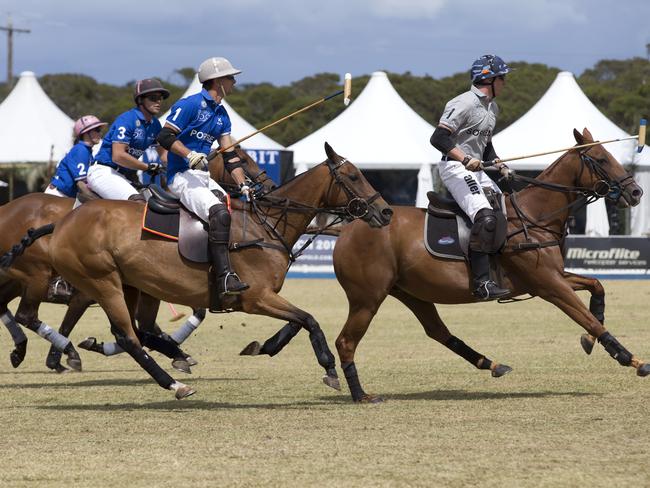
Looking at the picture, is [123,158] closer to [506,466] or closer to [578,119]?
[506,466]

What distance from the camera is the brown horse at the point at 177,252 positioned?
376 inches

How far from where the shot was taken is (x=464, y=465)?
22.5 ft

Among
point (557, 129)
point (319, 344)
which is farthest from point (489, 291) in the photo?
point (557, 129)

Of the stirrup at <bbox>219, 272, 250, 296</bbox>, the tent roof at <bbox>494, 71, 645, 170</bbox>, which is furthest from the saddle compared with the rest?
the tent roof at <bbox>494, 71, 645, 170</bbox>

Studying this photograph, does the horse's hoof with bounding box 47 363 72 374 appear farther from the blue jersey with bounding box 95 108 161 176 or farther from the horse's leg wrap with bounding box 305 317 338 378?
the horse's leg wrap with bounding box 305 317 338 378

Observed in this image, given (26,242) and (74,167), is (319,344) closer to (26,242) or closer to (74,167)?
(26,242)

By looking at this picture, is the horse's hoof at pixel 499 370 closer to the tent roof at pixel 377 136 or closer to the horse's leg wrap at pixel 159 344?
the horse's leg wrap at pixel 159 344

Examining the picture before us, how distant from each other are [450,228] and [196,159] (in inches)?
90.1

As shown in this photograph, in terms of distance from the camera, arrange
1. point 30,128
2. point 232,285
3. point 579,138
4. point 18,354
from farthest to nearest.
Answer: point 30,128
point 18,354
point 579,138
point 232,285

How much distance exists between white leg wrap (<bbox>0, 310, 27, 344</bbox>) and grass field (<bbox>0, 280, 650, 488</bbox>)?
0.38m

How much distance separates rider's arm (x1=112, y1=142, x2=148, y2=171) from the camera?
10.8 meters

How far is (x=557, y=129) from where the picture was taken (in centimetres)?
3369

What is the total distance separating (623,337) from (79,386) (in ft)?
23.2

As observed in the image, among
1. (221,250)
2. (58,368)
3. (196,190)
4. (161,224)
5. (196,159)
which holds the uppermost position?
(196,159)
